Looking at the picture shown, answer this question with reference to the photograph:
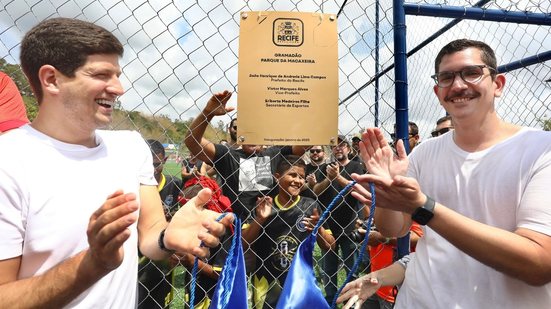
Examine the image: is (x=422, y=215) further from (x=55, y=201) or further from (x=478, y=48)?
(x=55, y=201)

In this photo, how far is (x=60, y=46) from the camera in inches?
50.3

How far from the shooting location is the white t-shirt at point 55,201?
1101 mm

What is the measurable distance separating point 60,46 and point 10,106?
831mm

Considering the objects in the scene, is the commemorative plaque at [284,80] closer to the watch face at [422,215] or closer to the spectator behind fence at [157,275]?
the watch face at [422,215]

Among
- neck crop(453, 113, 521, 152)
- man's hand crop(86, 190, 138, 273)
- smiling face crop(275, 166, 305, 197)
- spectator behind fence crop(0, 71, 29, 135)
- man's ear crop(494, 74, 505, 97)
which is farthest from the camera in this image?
smiling face crop(275, 166, 305, 197)

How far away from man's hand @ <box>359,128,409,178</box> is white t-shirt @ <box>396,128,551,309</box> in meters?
0.23

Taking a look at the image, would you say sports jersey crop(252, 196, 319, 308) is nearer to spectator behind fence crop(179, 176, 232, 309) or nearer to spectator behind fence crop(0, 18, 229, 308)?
spectator behind fence crop(179, 176, 232, 309)

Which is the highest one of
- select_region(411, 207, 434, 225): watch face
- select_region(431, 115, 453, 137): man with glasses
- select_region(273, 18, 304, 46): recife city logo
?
select_region(273, 18, 304, 46): recife city logo

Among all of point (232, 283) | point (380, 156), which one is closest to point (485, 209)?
point (380, 156)

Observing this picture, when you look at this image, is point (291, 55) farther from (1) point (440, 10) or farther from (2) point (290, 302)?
(2) point (290, 302)

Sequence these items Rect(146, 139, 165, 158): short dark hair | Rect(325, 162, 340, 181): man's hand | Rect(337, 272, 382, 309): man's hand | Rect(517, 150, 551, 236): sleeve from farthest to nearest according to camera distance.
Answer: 1. Rect(146, 139, 165, 158): short dark hair
2. Rect(325, 162, 340, 181): man's hand
3. Rect(337, 272, 382, 309): man's hand
4. Rect(517, 150, 551, 236): sleeve

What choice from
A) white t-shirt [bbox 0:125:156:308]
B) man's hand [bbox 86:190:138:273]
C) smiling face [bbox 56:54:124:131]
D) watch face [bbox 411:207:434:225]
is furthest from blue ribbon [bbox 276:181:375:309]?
smiling face [bbox 56:54:124:131]

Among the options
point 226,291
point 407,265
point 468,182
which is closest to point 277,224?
point 407,265

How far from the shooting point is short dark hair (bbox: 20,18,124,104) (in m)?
1.28
